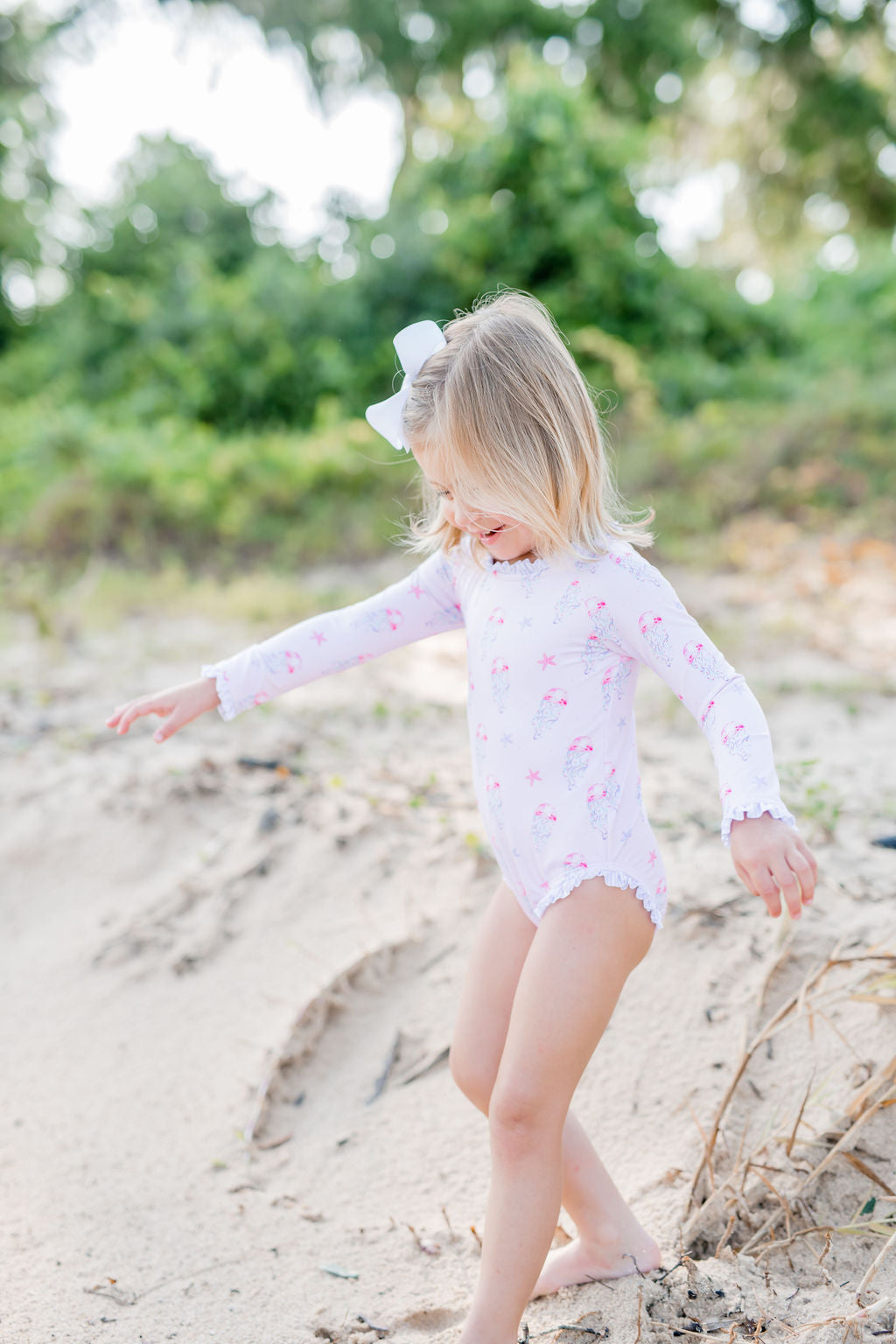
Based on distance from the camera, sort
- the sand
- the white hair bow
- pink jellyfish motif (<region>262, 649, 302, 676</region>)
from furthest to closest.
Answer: pink jellyfish motif (<region>262, 649, 302, 676</region>), the sand, the white hair bow

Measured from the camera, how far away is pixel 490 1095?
1.71 metres

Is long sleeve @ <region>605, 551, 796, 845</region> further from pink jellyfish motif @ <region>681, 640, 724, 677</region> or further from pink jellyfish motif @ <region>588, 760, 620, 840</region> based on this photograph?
pink jellyfish motif @ <region>588, 760, 620, 840</region>

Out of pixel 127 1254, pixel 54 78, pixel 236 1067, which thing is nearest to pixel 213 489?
pixel 236 1067

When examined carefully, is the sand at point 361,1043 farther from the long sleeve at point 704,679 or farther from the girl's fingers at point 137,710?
the girl's fingers at point 137,710

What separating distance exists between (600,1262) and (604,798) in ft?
2.77

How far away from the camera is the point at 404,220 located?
8.64m

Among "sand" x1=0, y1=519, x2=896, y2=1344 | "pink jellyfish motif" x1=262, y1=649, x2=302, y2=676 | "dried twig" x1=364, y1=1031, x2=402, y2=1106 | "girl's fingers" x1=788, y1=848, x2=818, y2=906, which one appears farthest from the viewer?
"dried twig" x1=364, y1=1031, x2=402, y2=1106

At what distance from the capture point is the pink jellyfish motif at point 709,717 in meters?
1.48

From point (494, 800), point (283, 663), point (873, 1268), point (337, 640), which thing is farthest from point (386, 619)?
point (873, 1268)

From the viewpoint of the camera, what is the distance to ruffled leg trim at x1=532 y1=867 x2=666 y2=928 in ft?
5.08

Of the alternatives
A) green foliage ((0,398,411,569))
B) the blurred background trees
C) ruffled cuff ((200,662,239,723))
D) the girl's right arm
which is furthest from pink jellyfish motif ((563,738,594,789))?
green foliage ((0,398,411,569))

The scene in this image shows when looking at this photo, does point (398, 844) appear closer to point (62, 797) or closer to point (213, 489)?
point (62, 797)

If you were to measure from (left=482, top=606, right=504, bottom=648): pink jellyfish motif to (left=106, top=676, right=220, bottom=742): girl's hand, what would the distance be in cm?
55

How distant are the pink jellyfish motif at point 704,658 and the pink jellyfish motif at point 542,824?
1.04ft
